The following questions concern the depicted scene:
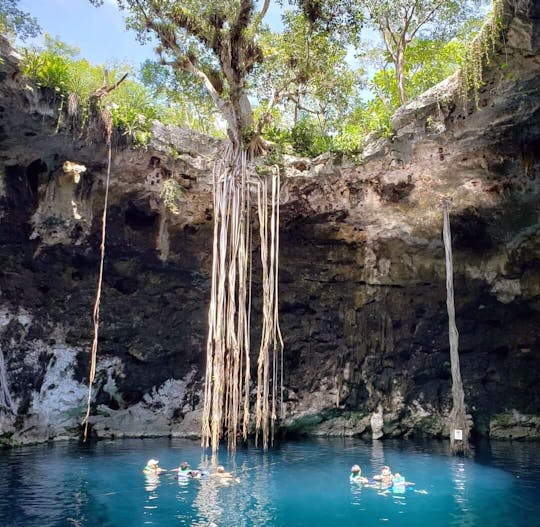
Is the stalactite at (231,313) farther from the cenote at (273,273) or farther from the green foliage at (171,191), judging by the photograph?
the green foliage at (171,191)

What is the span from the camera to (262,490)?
6.38 m

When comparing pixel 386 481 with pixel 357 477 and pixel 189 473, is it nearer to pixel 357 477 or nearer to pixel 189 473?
pixel 357 477

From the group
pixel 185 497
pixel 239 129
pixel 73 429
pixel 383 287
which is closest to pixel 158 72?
pixel 239 129

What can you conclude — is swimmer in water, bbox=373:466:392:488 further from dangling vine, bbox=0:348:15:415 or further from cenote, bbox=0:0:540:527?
dangling vine, bbox=0:348:15:415

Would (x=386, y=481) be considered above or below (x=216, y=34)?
below

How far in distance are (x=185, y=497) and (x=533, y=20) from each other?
6.89 metres

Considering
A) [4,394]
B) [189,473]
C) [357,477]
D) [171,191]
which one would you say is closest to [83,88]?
[171,191]

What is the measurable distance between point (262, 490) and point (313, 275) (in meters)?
6.17

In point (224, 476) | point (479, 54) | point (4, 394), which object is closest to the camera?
point (224, 476)

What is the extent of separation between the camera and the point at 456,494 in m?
6.31

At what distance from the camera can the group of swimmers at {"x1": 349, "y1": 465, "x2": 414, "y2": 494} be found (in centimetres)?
655

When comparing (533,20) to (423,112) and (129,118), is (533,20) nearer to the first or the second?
(423,112)

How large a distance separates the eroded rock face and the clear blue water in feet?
6.31

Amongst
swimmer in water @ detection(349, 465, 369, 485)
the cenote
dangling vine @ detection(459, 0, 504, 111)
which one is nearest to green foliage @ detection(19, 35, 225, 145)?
the cenote
